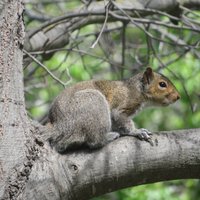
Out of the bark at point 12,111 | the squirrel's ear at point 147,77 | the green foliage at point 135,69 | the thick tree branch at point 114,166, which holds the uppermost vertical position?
the green foliage at point 135,69

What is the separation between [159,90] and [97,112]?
123cm

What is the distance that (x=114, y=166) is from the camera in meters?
3.06

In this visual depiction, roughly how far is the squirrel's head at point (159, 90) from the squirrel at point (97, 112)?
0.8 inches

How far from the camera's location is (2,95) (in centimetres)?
291

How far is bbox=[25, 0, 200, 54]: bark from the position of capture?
182 inches

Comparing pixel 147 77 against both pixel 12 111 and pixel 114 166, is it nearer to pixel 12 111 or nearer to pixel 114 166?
pixel 114 166

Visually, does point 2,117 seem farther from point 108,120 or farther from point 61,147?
point 108,120

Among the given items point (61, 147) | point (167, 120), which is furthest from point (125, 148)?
point (167, 120)

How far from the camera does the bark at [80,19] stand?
4621 millimetres

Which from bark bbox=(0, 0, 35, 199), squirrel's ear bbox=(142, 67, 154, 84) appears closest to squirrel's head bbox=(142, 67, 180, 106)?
squirrel's ear bbox=(142, 67, 154, 84)

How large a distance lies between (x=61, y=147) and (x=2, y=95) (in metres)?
0.70

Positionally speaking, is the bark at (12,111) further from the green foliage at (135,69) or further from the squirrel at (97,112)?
the green foliage at (135,69)

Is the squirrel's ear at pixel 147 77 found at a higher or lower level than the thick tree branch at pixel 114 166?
higher

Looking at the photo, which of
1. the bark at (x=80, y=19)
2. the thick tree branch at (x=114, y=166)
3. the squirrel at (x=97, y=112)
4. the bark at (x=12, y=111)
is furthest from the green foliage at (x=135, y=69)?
the bark at (x=12, y=111)
